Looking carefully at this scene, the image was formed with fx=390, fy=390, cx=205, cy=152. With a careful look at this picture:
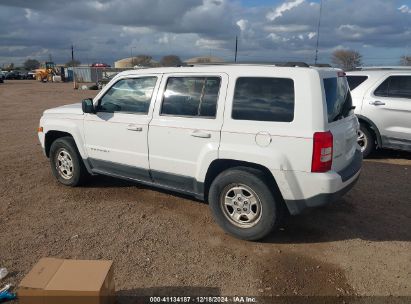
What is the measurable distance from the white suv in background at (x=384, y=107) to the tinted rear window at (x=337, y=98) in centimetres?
319

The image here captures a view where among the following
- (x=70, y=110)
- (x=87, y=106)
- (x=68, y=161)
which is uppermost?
(x=87, y=106)

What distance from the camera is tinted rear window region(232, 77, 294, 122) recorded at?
3.88m

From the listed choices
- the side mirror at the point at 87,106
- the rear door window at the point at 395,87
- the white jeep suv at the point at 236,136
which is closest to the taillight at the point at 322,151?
the white jeep suv at the point at 236,136

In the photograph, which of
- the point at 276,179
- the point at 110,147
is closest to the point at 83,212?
the point at 110,147

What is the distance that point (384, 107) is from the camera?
7371 mm

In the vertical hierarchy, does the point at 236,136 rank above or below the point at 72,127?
above

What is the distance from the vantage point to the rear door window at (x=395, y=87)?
7316mm

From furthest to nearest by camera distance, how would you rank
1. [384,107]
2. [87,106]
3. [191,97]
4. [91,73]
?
[91,73] → [384,107] → [87,106] → [191,97]

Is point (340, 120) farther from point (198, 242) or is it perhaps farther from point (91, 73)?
point (91, 73)

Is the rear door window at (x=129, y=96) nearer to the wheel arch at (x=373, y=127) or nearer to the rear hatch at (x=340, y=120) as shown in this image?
the rear hatch at (x=340, y=120)

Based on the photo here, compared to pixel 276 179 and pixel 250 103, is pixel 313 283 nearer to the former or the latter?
pixel 276 179

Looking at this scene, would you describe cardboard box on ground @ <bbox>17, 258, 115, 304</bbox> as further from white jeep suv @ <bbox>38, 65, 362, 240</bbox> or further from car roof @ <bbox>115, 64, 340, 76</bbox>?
car roof @ <bbox>115, 64, 340, 76</bbox>

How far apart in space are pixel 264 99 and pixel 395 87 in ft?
15.2

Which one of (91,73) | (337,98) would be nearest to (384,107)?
(337,98)
